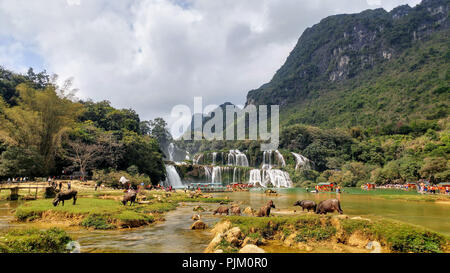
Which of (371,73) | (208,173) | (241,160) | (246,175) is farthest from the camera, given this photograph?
(371,73)

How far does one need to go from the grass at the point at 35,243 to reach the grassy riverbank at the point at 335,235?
3803 millimetres

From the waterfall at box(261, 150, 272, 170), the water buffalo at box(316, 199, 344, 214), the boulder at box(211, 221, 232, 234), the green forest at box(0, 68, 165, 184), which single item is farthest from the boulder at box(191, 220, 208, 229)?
the waterfall at box(261, 150, 272, 170)

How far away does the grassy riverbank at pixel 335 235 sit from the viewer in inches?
253

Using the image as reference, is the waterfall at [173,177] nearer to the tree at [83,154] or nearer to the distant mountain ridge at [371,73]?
the tree at [83,154]

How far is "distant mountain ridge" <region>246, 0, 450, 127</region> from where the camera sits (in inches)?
3555

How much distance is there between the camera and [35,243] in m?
5.26

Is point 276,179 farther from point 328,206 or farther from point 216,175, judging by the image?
point 328,206

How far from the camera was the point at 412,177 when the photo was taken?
44250 millimetres

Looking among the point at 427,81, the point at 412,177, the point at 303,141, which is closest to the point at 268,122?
the point at 303,141

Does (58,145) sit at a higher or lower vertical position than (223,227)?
higher

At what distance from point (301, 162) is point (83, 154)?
54475mm

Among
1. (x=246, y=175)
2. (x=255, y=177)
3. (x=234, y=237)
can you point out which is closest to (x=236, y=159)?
(x=246, y=175)
